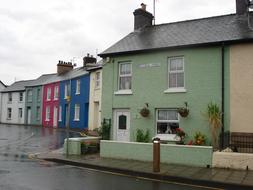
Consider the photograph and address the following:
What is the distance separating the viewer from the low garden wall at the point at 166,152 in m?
12.1

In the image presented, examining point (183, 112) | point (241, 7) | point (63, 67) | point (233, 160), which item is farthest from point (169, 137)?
point (63, 67)

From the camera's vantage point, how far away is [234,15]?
1759cm

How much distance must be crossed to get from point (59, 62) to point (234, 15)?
28.1 metres

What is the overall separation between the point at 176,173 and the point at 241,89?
5442 millimetres

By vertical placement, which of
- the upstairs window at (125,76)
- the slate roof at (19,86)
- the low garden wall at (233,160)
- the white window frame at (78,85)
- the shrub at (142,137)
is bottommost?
the low garden wall at (233,160)

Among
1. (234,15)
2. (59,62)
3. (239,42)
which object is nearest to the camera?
(239,42)

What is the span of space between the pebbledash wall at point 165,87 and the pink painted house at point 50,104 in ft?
69.3

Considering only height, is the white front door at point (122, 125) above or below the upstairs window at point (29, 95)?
below

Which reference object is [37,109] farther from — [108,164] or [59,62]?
[108,164]

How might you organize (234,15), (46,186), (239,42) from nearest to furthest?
1. (46,186)
2. (239,42)
3. (234,15)

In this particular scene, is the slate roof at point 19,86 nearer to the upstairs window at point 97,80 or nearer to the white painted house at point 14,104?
the white painted house at point 14,104

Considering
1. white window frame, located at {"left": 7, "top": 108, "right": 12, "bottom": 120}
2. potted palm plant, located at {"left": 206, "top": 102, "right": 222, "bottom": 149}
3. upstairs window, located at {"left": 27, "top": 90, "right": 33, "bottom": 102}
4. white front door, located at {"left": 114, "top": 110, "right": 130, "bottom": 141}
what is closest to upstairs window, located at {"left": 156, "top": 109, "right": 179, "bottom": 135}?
white front door, located at {"left": 114, "top": 110, "right": 130, "bottom": 141}

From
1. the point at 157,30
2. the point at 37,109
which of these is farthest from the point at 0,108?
the point at 157,30

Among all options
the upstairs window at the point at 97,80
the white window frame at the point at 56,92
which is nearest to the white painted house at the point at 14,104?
the white window frame at the point at 56,92
